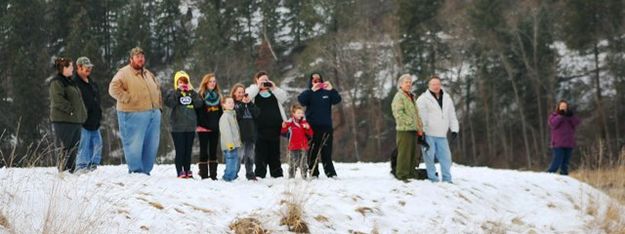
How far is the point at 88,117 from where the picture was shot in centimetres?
946

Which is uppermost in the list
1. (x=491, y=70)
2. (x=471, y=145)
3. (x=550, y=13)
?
(x=550, y=13)

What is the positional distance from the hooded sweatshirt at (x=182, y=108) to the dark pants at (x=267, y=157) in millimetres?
1188

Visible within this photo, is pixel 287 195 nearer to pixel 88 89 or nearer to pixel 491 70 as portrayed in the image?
pixel 88 89

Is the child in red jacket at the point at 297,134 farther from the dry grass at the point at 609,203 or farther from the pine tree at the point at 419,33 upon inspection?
the pine tree at the point at 419,33

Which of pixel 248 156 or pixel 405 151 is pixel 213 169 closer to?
pixel 248 156

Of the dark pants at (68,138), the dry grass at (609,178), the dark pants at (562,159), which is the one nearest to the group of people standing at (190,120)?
the dark pants at (68,138)

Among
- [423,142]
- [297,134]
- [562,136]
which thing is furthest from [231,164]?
[562,136]

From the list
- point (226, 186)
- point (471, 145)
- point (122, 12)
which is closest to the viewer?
point (226, 186)

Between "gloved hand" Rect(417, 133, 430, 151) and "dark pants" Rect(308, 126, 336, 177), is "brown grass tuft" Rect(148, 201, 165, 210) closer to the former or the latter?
"dark pants" Rect(308, 126, 336, 177)

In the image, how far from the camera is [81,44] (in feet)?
156

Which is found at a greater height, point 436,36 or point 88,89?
point 436,36

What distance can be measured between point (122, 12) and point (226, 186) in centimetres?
5224

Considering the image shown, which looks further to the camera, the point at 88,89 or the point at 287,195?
the point at 88,89

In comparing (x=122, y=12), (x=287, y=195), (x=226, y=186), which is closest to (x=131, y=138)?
(x=226, y=186)
